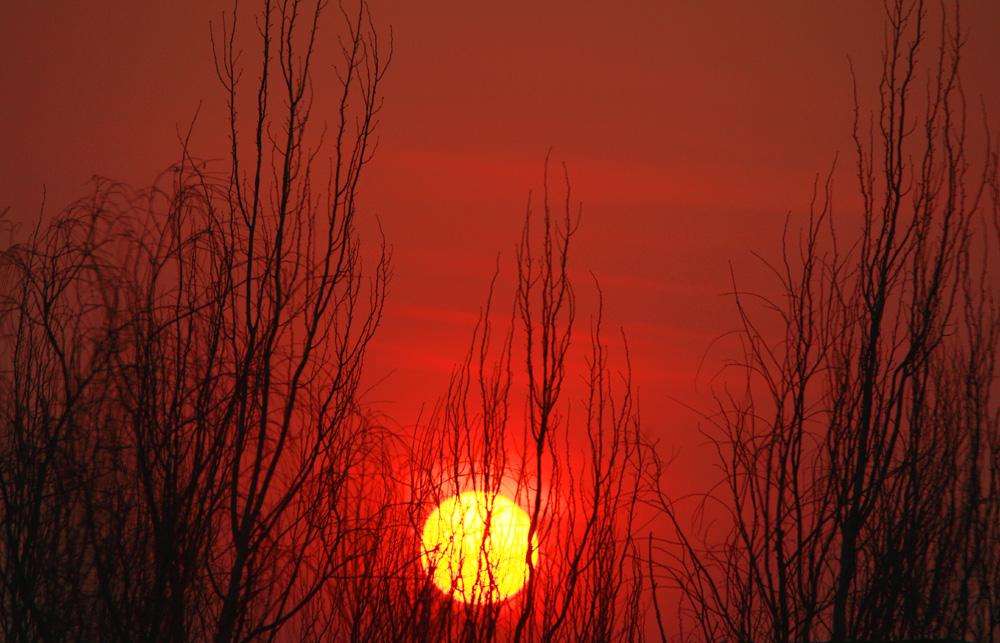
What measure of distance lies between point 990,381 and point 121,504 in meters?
4.79

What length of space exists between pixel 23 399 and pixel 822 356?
3.25 m

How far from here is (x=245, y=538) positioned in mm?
2461

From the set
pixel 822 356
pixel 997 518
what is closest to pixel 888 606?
pixel 822 356

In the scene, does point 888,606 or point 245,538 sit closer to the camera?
point 245,538

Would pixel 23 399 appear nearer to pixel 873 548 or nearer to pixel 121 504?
pixel 121 504

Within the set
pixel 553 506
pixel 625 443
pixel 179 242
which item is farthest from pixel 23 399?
pixel 625 443

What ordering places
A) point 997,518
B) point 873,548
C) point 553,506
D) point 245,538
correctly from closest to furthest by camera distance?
point 245,538
point 873,548
point 553,506
point 997,518

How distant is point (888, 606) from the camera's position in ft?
8.80

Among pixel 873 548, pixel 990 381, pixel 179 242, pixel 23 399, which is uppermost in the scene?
pixel 990 381

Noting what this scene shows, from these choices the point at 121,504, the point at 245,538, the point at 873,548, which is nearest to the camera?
the point at 245,538

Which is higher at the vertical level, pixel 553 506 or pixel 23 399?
pixel 23 399

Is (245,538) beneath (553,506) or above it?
beneath

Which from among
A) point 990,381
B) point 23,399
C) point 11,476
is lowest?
point 11,476

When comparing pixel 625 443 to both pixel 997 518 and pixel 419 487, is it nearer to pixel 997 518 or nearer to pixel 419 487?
pixel 419 487
